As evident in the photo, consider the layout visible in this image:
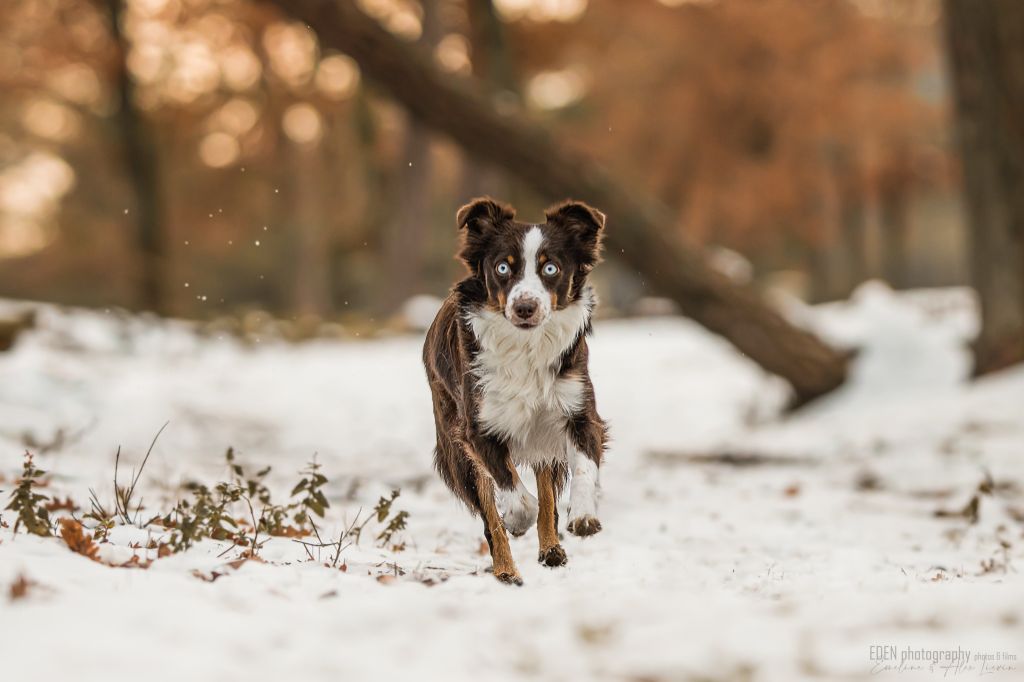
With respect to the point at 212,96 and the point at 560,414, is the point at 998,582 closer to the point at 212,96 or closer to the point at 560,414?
the point at 560,414

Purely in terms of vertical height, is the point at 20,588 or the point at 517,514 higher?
the point at 517,514

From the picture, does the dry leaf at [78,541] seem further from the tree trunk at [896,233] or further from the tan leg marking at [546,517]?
the tree trunk at [896,233]

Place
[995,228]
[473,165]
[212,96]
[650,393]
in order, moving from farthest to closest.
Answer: [212,96]
[473,165]
[650,393]
[995,228]

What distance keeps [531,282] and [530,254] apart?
0.39ft

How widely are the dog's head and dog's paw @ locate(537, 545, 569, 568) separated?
1.04m

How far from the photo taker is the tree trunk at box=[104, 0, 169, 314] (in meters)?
17.5

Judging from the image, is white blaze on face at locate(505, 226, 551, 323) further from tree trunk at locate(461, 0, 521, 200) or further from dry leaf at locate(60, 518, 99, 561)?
tree trunk at locate(461, 0, 521, 200)

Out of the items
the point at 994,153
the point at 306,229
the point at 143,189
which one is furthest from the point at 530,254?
the point at 306,229

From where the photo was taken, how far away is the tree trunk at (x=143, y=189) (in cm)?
1745

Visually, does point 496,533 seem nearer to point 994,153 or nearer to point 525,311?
point 525,311

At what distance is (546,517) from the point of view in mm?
3820

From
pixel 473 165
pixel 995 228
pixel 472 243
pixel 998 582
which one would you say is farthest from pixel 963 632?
pixel 473 165

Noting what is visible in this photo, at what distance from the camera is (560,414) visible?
11.7 ft

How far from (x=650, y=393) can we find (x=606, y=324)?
7.99 metres
